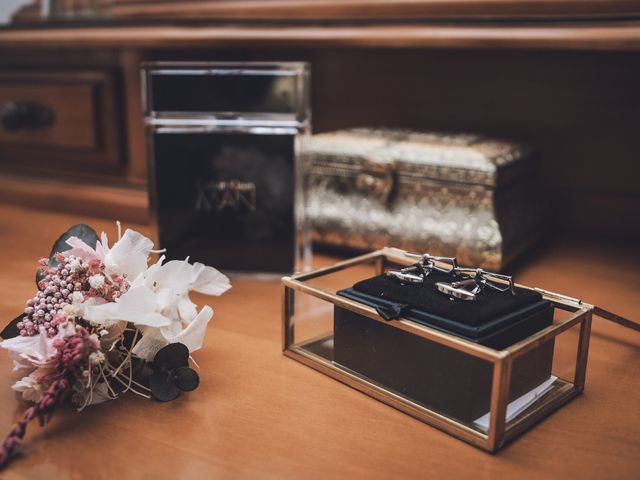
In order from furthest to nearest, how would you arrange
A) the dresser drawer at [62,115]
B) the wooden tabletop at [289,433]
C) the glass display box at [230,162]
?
the dresser drawer at [62,115], the glass display box at [230,162], the wooden tabletop at [289,433]

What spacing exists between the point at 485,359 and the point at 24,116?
3.00 feet

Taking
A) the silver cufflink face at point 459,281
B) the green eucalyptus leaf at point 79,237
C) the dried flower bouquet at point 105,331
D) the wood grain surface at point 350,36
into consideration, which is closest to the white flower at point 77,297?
the dried flower bouquet at point 105,331

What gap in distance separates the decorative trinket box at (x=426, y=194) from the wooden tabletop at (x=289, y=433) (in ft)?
0.60

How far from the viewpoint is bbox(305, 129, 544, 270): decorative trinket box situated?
0.67 metres

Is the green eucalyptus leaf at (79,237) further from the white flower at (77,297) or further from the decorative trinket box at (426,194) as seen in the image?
the decorative trinket box at (426,194)

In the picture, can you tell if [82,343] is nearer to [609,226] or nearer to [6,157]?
[609,226]

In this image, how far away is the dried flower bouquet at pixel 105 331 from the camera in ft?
1.29

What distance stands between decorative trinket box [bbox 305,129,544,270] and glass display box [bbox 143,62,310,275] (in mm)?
44

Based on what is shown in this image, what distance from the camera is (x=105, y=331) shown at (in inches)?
16.2

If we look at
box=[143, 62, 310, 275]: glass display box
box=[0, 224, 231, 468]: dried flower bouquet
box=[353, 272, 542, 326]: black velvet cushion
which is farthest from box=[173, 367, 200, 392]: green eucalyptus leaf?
box=[143, 62, 310, 275]: glass display box

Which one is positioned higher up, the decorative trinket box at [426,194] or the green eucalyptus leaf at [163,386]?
the decorative trinket box at [426,194]

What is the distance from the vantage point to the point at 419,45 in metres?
0.75

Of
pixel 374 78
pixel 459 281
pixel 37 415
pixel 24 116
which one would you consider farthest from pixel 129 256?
pixel 24 116

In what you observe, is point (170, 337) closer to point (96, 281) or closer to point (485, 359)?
point (96, 281)
